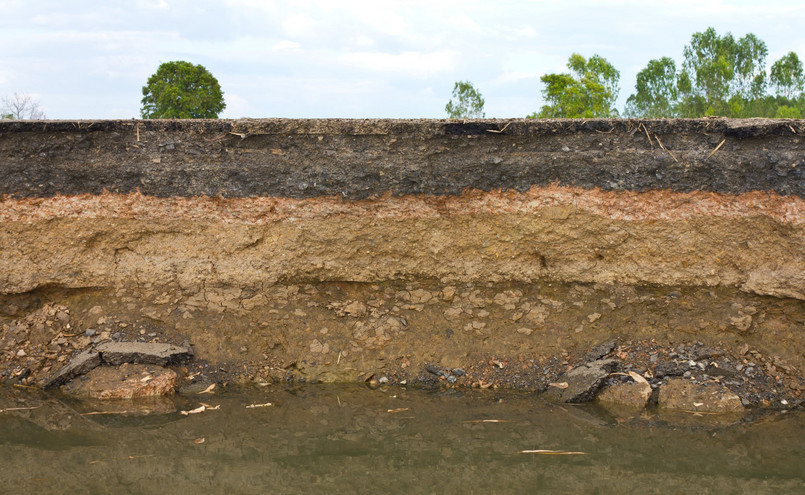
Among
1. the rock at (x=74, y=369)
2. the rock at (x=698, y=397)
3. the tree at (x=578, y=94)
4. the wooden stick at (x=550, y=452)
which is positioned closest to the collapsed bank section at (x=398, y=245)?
the rock at (x=74, y=369)

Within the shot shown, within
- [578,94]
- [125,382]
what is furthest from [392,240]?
[578,94]

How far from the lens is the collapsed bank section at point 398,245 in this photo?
14.6ft

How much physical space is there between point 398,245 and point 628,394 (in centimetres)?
176

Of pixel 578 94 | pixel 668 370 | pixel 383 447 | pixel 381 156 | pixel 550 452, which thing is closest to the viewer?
pixel 550 452

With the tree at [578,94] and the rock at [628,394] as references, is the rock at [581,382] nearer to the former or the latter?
the rock at [628,394]

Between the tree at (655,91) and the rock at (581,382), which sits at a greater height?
the tree at (655,91)

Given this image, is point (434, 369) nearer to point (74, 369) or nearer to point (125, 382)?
point (125, 382)

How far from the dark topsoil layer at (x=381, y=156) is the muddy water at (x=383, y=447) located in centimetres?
142

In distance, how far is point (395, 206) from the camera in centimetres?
467

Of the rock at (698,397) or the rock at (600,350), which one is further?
the rock at (600,350)

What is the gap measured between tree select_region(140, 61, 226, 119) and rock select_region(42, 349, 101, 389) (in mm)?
14288

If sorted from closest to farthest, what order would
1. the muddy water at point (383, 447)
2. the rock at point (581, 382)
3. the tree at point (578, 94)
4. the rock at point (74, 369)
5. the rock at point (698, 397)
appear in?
the muddy water at point (383, 447) < the rock at point (698, 397) < the rock at point (581, 382) < the rock at point (74, 369) < the tree at point (578, 94)

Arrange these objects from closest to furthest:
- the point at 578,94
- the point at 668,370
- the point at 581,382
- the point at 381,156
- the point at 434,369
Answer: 1. the point at 581,382
2. the point at 668,370
3. the point at 434,369
4. the point at 381,156
5. the point at 578,94

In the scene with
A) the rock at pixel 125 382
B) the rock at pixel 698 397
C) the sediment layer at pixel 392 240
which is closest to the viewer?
the rock at pixel 698 397
